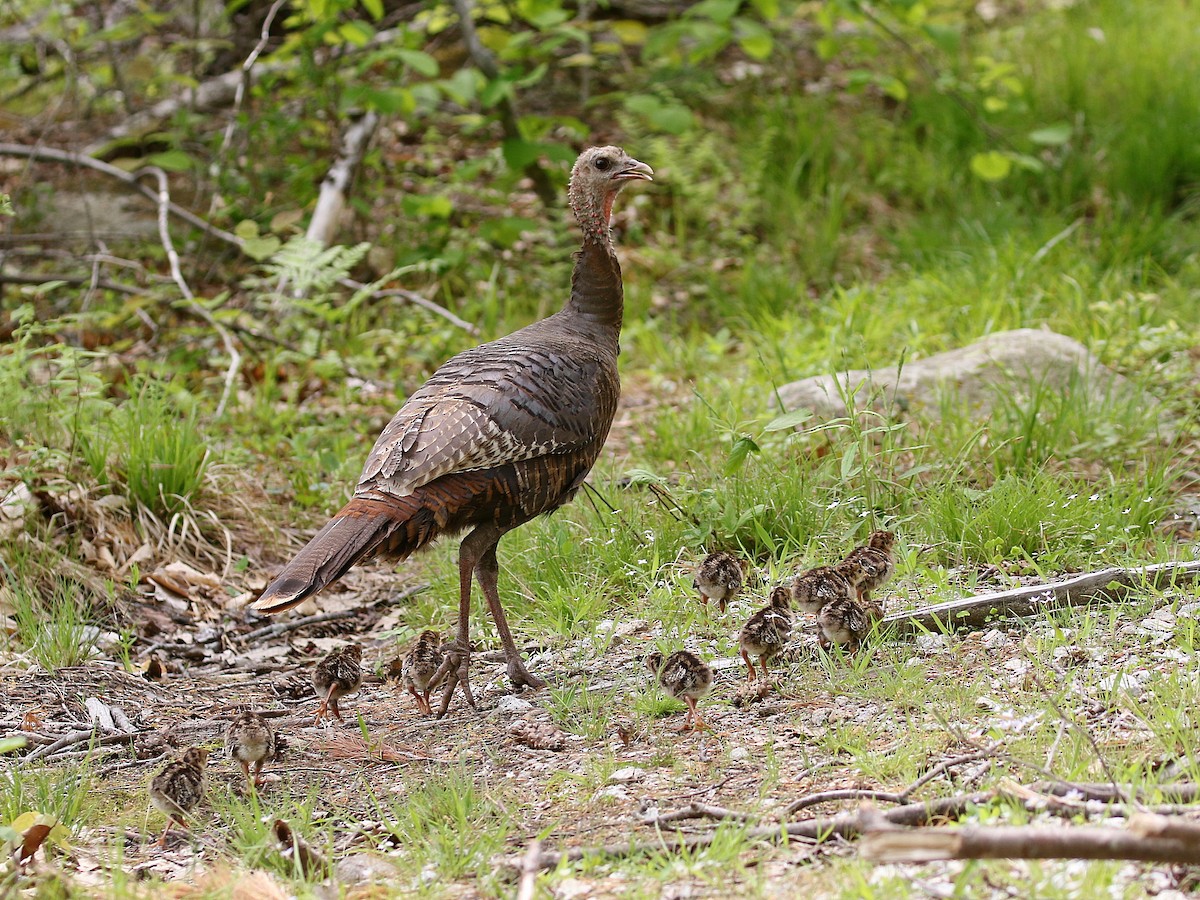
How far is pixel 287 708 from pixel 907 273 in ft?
19.1

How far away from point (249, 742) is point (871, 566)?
7.41 feet

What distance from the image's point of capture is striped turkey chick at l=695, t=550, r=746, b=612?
453 centimetres

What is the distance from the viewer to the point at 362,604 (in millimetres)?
5953

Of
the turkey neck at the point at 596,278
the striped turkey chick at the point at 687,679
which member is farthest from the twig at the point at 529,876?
the turkey neck at the point at 596,278

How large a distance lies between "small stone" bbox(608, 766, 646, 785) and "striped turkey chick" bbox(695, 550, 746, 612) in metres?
0.99

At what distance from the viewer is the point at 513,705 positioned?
4445 mm

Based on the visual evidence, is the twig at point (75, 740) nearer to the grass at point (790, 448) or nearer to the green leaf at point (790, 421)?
the grass at point (790, 448)

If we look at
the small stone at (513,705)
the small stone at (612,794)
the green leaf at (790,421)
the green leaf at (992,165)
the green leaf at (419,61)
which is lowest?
the small stone at (513,705)

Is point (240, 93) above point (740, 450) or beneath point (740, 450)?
above

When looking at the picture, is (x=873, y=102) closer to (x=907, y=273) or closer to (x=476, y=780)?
(x=907, y=273)

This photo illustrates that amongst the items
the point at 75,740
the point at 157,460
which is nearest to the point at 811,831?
the point at 75,740

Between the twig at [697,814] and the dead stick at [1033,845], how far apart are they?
3.11ft

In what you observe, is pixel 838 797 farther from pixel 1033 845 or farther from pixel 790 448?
pixel 790 448

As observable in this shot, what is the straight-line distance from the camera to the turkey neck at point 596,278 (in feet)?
17.1
